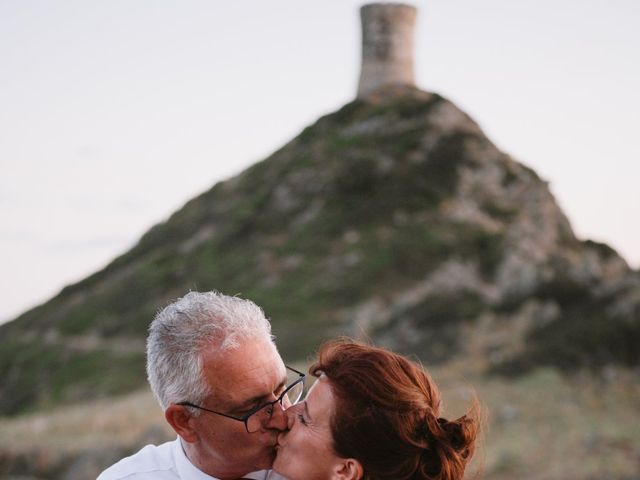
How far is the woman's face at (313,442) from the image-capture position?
4.08 metres

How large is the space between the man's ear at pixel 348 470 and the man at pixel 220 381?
397mm

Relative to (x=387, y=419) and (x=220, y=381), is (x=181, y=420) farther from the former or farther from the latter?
(x=387, y=419)

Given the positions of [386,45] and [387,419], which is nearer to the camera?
[387,419]

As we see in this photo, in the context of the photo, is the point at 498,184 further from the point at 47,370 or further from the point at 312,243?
the point at 47,370

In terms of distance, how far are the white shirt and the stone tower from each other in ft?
180

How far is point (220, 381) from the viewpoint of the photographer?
4.36m

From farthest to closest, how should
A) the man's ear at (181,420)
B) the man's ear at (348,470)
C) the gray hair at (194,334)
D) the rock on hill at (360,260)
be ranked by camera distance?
the rock on hill at (360,260), the man's ear at (181,420), the gray hair at (194,334), the man's ear at (348,470)

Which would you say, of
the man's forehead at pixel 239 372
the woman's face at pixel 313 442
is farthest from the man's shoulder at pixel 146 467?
the woman's face at pixel 313 442

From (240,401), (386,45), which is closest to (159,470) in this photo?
(240,401)

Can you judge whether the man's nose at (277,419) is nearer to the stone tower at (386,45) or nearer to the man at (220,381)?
the man at (220,381)

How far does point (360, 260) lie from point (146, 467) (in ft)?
144

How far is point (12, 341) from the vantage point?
186 ft

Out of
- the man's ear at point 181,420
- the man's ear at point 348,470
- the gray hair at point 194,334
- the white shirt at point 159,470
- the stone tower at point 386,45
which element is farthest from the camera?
the stone tower at point 386,45

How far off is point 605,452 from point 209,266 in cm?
3273
